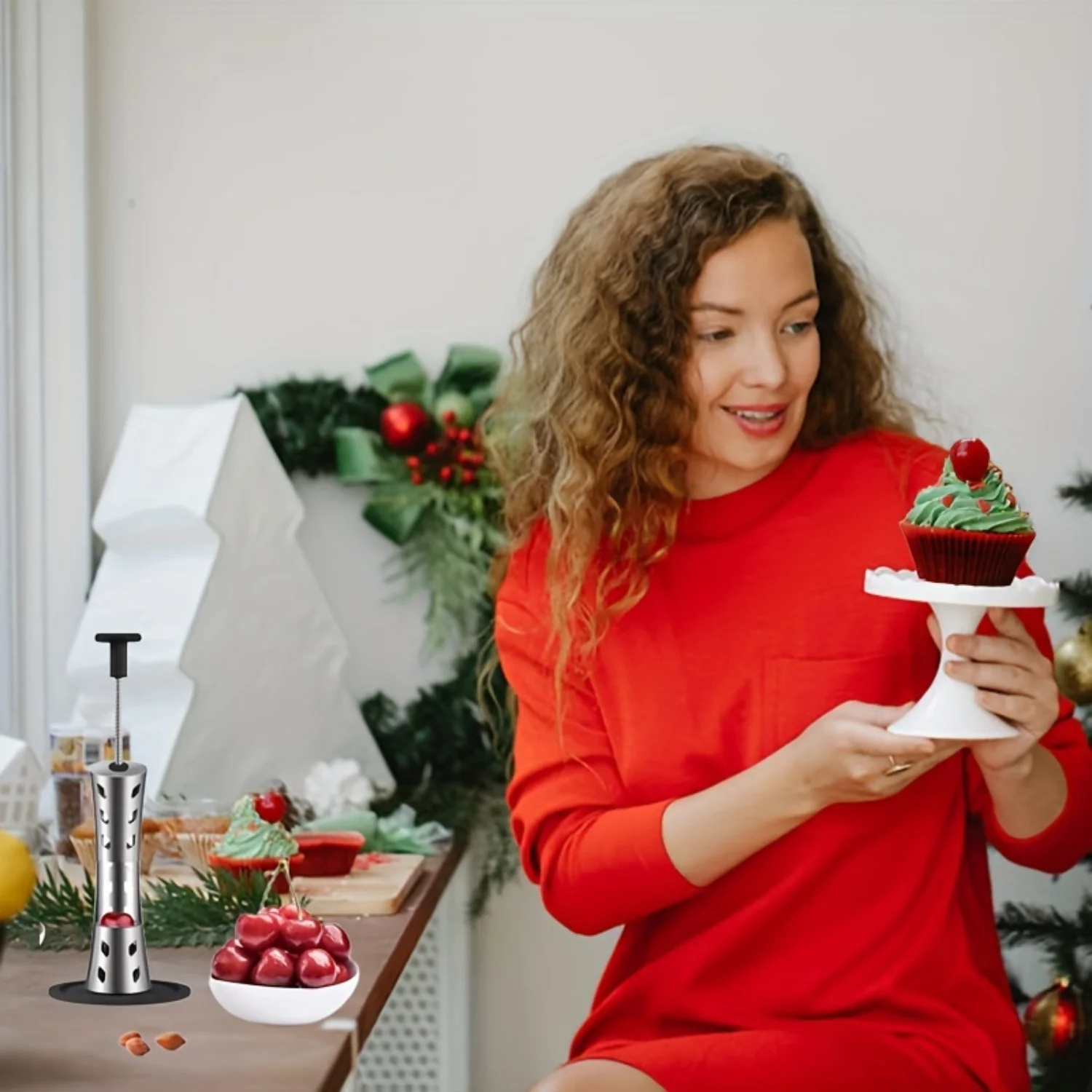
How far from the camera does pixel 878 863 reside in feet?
5.09

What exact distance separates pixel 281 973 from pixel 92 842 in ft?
1.85

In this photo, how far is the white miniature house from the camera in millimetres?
2070

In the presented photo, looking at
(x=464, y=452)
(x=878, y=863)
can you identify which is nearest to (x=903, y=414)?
(x=878, y=863)

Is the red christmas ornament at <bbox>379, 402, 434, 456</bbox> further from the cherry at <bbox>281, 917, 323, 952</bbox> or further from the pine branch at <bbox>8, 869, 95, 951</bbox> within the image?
the cherry at <bbox>281, 917, 323, 952</bbox>

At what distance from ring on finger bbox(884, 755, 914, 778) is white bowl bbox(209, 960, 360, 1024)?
1.65ft

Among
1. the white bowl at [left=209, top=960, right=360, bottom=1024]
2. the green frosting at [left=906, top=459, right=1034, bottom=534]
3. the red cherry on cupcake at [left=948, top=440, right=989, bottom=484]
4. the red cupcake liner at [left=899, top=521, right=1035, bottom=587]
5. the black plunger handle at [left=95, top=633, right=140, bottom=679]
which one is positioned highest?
the red cherry on cupcake at [left=948, top=440, right=989, bottom=484]

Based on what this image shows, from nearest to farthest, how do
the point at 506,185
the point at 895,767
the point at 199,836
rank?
the point at 895,767
the point at 199,836
the point at 506,185

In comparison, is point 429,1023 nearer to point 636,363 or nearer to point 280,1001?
point 280,1001

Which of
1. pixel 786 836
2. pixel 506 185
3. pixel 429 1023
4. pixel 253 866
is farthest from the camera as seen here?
pixel 506 185

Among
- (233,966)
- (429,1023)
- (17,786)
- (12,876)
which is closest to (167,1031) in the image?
(233,966)

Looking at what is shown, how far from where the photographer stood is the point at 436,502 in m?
2.53

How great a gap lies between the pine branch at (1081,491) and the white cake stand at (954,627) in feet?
2.96

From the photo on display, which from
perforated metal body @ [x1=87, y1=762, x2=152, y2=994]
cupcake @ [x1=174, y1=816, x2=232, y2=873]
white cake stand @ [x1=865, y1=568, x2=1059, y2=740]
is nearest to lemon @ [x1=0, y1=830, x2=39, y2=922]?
perforated metal body @ [x1=87, y1=762, x2=152, y2=994]

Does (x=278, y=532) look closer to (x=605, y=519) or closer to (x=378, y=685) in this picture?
(x=378, y=685)
